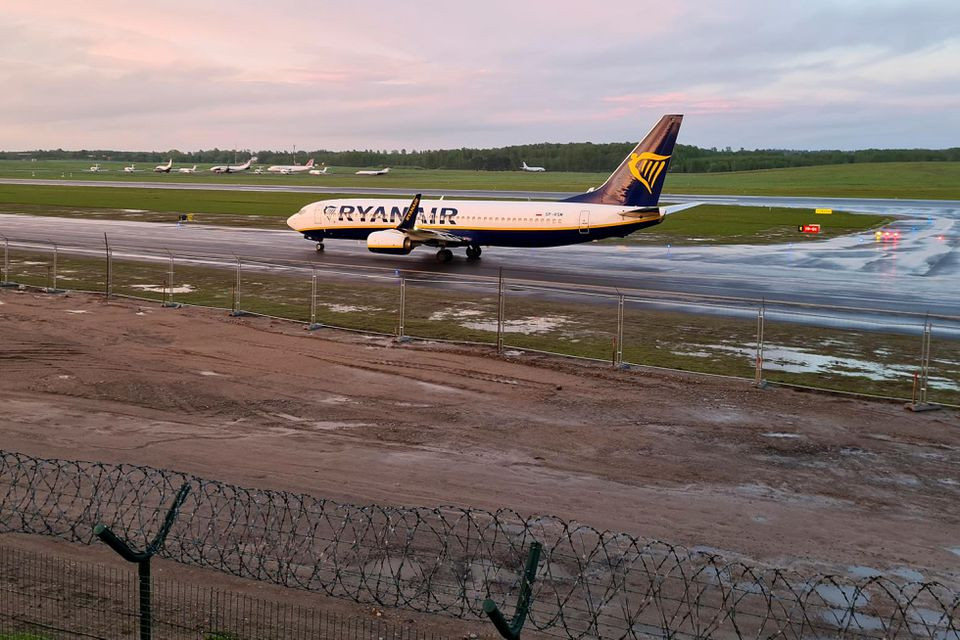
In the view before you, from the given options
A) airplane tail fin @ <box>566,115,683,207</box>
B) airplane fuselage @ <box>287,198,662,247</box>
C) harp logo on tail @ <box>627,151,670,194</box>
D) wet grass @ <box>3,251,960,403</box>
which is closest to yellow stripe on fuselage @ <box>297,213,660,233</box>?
airplane fuselage @ <box>287,198,662,247</box>

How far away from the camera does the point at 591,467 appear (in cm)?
1900

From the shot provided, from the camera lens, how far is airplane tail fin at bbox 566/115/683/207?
48.9 metres

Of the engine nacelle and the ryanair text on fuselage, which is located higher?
the ryanair text on fuselage

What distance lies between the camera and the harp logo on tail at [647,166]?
4978cm

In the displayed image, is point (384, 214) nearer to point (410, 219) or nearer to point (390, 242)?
point (410, 219)

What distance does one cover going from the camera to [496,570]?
551 inches

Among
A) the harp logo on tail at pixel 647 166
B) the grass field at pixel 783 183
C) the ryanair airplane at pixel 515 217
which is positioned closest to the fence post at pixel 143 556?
the ryanair airplane at pixel 515 217

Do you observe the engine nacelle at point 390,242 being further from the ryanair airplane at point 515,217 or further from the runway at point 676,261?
the runway at point 676,261

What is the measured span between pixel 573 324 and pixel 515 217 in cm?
1920

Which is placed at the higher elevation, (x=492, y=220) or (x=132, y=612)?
(x=492, y=220)

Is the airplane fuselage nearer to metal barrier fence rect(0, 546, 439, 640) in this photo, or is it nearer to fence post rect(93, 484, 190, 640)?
metal barrier fence rect(0, 546, 439, 640)

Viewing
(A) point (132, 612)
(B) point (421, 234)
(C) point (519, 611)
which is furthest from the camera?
(B) point (421, 234)

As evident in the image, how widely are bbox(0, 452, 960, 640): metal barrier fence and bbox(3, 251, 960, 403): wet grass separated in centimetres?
1326

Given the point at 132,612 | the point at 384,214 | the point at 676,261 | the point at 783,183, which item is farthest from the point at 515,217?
the point at 783,183
